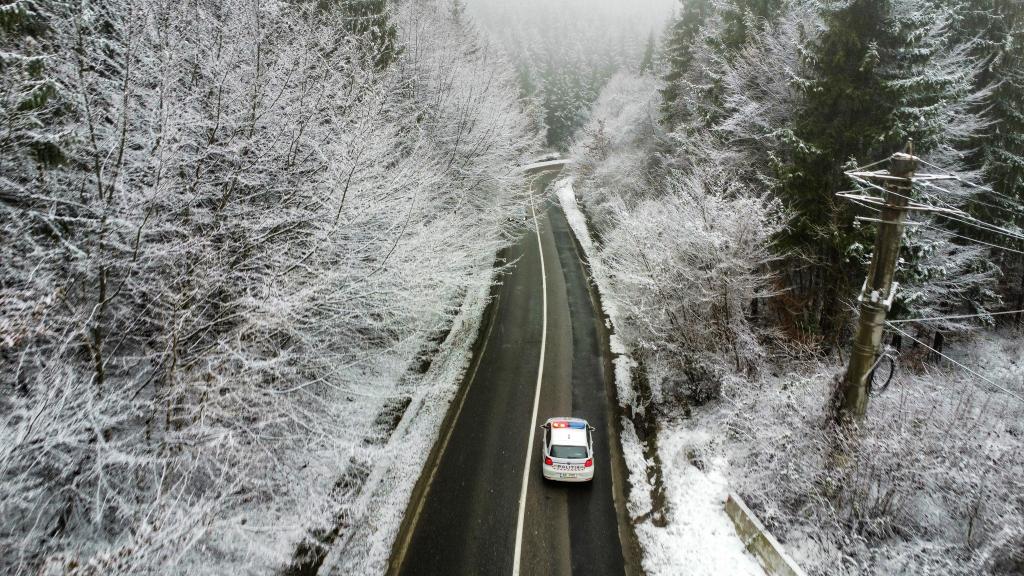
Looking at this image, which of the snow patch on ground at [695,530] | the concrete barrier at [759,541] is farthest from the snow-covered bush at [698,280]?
the concrete barrier at [759,541]

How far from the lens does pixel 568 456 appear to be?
486 inches

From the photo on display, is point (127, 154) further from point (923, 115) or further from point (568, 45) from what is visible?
point (568, 45)

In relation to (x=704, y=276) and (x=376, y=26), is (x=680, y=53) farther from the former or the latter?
(x=704, y=276)

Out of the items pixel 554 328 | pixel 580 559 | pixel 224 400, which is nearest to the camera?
pixel 224 400

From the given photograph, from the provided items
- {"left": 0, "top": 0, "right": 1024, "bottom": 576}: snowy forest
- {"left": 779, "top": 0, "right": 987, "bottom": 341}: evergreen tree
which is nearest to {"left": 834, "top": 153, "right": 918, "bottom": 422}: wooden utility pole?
{"left": 0, "top": 0, "right": 1024, "bottom": 576}: snowy forest

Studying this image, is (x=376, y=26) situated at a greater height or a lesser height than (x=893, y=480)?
greater

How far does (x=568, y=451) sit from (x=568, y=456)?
0.13 m

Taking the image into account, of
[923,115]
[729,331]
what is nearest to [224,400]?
[729,331]

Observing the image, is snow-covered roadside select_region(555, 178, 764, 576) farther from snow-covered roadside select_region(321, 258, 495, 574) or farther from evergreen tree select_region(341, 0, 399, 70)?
evergreen tree select_region(341, 0, 399, 70)

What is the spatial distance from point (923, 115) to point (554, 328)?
A: 14.5 m

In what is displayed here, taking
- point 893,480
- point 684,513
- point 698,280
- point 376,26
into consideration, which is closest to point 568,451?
point 684,513

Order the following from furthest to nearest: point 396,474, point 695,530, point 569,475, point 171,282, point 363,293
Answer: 1. point 396,474
2. point 569,475
3. point 363,293
4. point 695,530
5. point 171,282

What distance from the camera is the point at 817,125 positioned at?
1524 cm

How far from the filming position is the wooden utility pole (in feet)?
25.6
